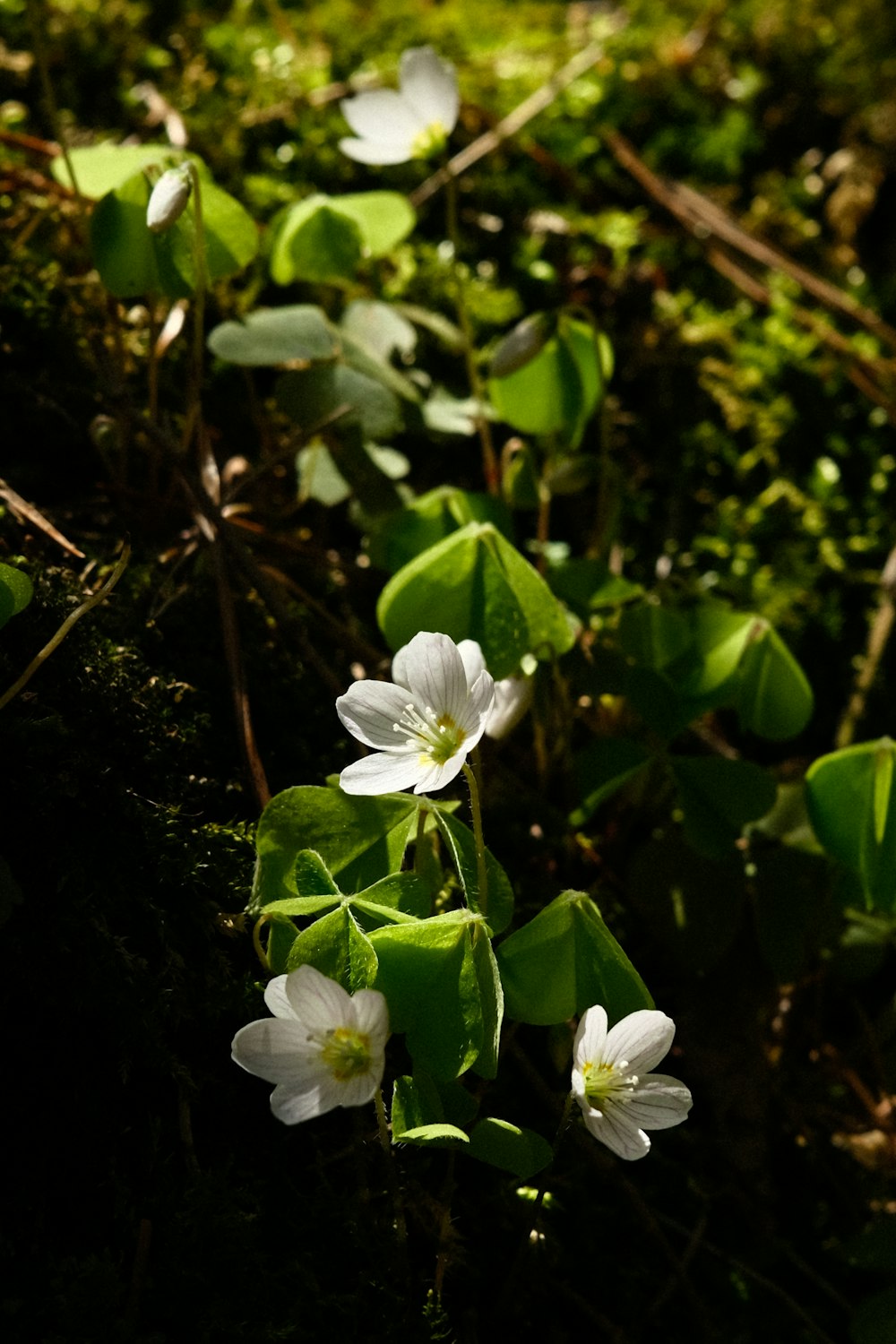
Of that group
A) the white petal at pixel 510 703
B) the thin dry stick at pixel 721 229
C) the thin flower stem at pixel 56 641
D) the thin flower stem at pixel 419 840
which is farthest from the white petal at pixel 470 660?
the thin dry stick at pixel 721 229

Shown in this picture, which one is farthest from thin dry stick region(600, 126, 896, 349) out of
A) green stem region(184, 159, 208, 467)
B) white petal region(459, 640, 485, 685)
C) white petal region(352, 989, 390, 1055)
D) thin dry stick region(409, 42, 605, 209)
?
white petal region(352, 989, 390, 1055)

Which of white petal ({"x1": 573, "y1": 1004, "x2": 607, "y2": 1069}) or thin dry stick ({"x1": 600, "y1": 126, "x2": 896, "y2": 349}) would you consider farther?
thin dry stick ({"x1": 600, "y1": 126, "x2": 896, "y2": 349})

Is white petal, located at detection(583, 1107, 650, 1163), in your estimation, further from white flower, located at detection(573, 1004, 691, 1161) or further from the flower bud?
the flower bud

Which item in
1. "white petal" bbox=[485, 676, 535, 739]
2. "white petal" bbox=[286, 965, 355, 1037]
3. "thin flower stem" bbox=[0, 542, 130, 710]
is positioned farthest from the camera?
"white petal" bbox=[485, 676, 535, 739]

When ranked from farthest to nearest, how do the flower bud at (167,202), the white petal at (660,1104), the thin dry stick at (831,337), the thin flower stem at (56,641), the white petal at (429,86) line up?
the thin dry stick at (831,337), the white petal at (429,86), the flower bud at (167,202), the thin flower stem at (56,641), the white petal at (660,1104)

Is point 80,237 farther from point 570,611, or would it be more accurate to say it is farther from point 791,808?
point 791,808

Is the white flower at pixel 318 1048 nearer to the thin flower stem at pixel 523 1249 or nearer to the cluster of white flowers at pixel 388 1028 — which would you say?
the cluster of white flowers at pixel 388 1028

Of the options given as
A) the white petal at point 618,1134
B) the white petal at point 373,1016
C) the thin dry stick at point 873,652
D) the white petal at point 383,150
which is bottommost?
the thin dry stick at point 873,652
